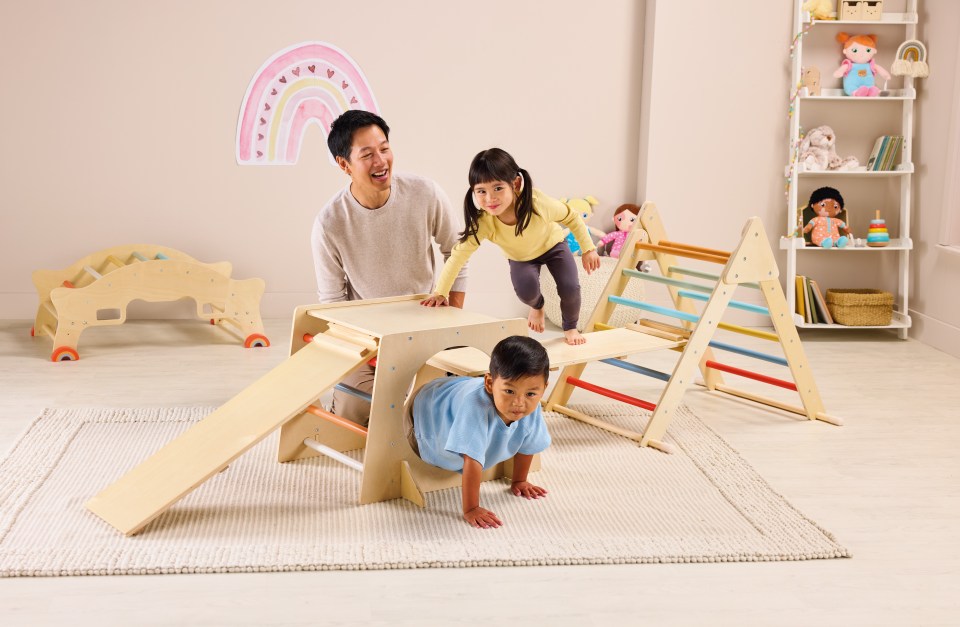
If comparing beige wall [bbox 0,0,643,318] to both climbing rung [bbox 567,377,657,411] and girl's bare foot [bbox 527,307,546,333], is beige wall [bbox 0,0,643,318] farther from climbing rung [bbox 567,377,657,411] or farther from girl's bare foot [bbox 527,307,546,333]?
climbing rung [bbox 567,377,657,411]

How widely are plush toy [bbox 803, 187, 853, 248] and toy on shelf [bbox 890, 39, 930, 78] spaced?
0.62 meters

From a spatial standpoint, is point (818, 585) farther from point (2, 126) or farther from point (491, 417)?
point (2, 126)

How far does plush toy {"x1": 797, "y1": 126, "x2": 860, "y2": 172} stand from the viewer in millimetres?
4750

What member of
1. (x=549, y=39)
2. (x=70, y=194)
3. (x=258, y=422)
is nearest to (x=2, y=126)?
(x=70, y=194)

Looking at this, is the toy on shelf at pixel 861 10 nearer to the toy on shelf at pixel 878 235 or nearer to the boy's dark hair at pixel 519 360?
the toy on shelf at pixel 878 235

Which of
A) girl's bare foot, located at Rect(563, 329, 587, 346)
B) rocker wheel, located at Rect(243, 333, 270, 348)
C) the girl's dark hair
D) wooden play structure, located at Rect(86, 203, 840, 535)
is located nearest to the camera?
wooden play structure, located at Rect(86, 203, 840, 535)

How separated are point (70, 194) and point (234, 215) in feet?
2.65

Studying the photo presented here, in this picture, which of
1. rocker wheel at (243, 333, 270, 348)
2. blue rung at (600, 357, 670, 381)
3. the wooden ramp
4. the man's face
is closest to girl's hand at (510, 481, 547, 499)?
the wooden ramp

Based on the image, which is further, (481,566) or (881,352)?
(881,352)

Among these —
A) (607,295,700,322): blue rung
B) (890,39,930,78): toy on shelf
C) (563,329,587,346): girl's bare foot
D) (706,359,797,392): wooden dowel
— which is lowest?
(706,359,797,392): wooden dowel

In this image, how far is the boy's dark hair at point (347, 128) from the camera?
2.92 metres

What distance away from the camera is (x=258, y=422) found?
2547 millimetres

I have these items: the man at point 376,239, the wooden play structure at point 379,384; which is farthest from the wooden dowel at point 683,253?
the man at point 376,239

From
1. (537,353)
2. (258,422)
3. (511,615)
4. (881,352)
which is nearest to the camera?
(511,615)
